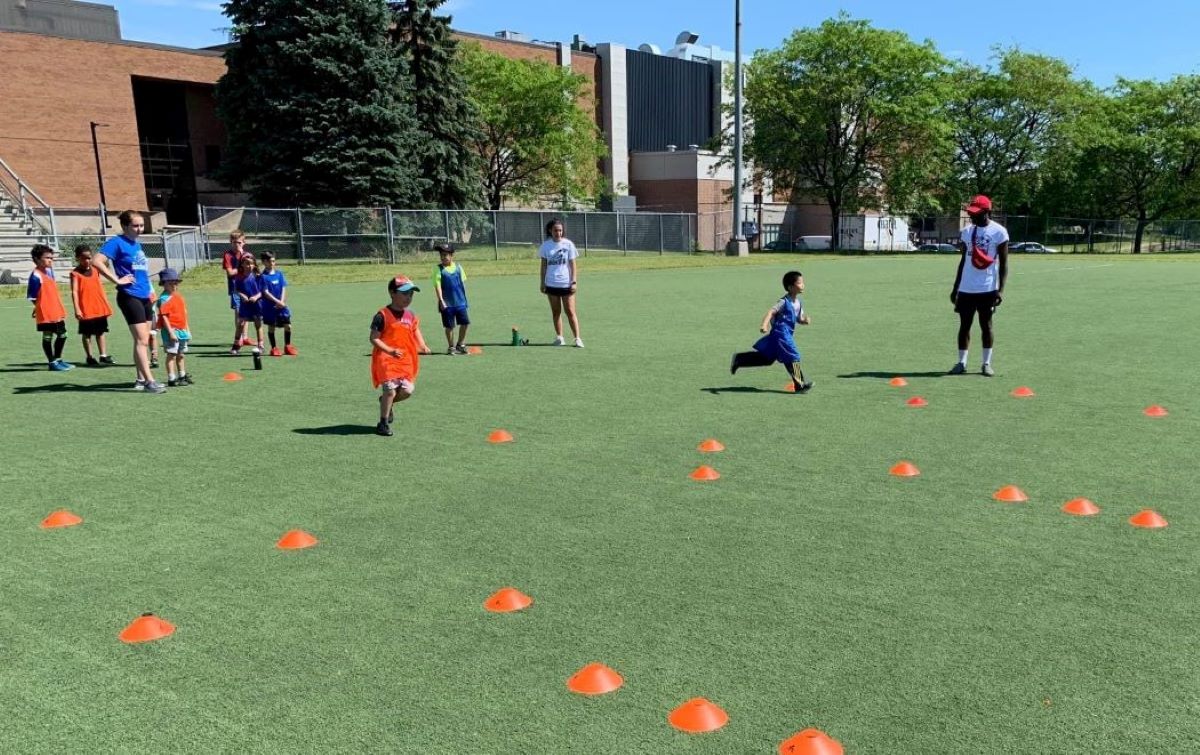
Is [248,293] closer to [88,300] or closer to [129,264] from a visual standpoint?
[88,300]

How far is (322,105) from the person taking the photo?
34219 millimetres

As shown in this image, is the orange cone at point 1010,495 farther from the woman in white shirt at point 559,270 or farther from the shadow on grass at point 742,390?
the woman in white shirt at point 559,270

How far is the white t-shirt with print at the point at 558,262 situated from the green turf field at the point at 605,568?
2.93 metres

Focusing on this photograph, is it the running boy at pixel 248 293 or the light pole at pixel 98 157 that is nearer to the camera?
the running boy at pixel 248 293

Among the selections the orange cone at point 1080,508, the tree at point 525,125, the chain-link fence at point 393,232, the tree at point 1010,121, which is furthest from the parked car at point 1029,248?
the orange cone at point 1080,508

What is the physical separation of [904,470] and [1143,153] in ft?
216

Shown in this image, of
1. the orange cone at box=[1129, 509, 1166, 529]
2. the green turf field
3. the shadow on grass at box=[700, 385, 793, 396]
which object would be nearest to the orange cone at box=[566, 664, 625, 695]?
the green turf field

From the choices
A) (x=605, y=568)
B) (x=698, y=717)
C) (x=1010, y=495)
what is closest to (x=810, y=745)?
(x=698, y=717)

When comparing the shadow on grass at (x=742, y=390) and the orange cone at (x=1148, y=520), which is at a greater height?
the orange cone at (x=1148, y=520)

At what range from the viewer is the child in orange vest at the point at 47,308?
36.6 ft

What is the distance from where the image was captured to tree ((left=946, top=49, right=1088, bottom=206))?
55875 mm

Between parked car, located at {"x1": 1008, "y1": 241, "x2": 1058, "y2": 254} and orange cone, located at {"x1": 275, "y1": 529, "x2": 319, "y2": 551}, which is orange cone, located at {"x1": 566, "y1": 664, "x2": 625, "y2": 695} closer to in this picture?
orange cone, located at {"x1": 275, "y1": 529, "x2": 319, "y2": 551}

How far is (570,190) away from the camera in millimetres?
51531

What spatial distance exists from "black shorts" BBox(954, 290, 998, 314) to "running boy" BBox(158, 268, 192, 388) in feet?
27.5
